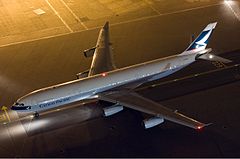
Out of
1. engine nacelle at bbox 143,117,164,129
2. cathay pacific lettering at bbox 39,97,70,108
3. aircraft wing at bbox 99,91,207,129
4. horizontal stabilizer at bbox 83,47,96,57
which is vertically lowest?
engine nacelle at bbox 143,117,164,129

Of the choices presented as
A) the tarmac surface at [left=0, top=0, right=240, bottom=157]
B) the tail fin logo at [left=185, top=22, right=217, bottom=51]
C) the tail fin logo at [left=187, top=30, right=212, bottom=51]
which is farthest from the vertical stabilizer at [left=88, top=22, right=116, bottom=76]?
the tail fin logo at [left=187, top=30, right=212, bottom=51]

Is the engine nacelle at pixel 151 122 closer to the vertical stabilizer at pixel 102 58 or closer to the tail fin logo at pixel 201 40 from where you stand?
the vertical stabilizer at pixel 102 58

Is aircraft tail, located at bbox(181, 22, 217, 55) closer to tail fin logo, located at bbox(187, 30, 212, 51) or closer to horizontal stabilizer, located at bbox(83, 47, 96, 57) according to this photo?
tail fin logo, located at bbox(187, 30, 212, 51)

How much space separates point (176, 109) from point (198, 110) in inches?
113

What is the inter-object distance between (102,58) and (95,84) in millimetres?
7957

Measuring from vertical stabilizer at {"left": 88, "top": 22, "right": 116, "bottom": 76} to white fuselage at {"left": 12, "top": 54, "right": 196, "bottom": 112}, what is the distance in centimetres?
412

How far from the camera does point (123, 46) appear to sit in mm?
63375

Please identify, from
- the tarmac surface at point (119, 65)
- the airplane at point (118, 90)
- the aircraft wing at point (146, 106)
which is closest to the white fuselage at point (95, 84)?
the airplane at point (118, 90)

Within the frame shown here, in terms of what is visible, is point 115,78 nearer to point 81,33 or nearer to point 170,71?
point 170,71

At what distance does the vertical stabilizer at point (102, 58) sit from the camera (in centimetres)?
5367

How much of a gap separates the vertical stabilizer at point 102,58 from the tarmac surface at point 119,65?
3562mm

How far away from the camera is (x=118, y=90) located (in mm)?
49750

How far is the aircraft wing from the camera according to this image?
145ft

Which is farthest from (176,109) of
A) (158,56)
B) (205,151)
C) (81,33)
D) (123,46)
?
(81,33)
